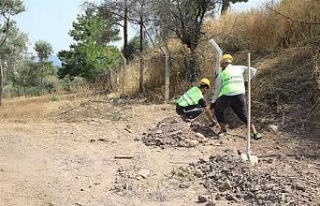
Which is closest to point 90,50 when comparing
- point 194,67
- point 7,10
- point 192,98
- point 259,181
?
point 7,10

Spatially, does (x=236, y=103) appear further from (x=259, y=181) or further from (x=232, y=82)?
(x=259, y=181)

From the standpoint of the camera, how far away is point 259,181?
21.0 feet

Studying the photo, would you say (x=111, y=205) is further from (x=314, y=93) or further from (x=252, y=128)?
(x=314, y=93)

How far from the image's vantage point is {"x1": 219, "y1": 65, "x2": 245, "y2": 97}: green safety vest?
351 inches

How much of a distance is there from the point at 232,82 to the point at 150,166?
7.41ft

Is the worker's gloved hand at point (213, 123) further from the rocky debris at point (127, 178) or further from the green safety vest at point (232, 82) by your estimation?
the rocky debris at point (127, 178)

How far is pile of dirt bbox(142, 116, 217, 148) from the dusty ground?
0.07 feet

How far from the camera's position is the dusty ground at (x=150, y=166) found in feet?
21.1

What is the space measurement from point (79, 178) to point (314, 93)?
484 cm

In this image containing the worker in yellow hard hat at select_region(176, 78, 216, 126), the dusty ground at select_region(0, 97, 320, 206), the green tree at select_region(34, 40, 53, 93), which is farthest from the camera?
the green tree at select_region(34, 40, 53, 93)

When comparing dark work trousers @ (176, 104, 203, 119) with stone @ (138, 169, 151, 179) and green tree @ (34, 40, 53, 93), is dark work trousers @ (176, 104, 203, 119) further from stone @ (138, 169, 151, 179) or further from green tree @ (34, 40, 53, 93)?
green tree @ (34, 40, 53, 93)

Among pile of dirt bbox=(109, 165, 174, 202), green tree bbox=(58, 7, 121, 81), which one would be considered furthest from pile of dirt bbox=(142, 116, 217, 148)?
green tree bbox=(58, 7, 121, 81)

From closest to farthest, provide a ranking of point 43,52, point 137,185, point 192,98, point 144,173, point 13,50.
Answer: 1. point 137,185
2. point 144,173
3. point 192,98
4. point 13,50
5. point 43,52

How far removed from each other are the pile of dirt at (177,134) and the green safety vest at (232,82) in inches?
39.0
